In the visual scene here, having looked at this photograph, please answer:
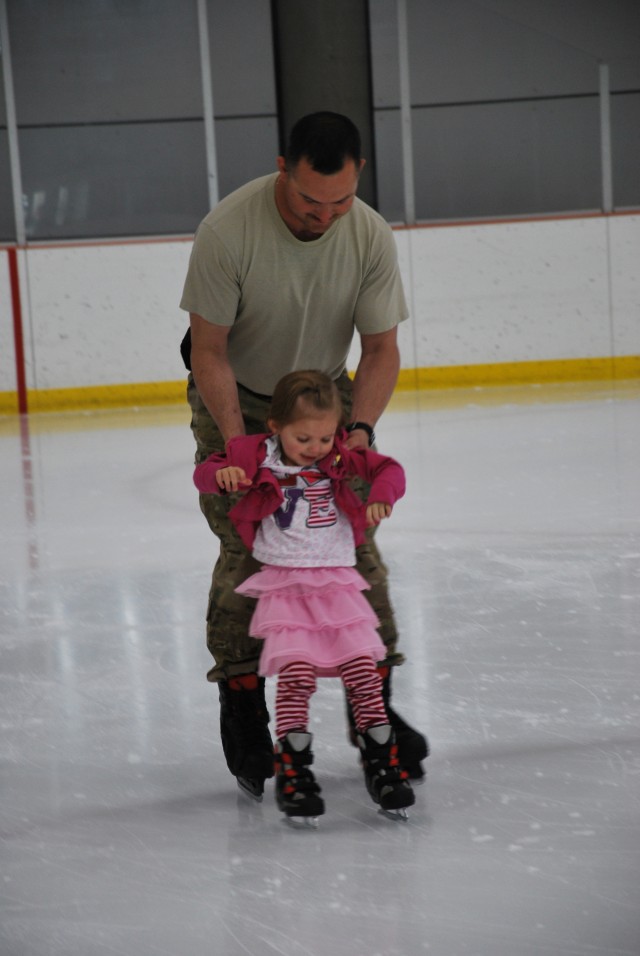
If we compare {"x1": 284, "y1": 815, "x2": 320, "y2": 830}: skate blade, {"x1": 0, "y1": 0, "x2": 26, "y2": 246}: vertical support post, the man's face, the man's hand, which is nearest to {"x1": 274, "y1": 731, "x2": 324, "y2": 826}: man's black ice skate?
{"x1": 284, "y1": 815, "x2": 320, "y2": 830}: skate blade

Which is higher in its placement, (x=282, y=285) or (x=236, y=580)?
(x=282, y=285)

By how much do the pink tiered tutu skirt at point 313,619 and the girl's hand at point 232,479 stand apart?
0.57 ft

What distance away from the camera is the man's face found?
2012 mm

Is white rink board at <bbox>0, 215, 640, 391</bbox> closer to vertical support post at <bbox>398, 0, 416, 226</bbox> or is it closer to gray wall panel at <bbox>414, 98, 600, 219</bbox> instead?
vertical support post at <bbox>398, 0, 416, 226</bbox>

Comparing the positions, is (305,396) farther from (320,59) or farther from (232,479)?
(320,59)

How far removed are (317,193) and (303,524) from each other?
1.74 feet

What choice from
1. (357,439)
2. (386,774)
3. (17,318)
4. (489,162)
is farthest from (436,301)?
(386,774)

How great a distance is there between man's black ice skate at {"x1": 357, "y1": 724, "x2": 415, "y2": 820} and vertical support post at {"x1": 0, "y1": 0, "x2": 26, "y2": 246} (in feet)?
24.1

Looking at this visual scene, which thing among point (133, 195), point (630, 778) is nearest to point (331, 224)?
point (630, 778)

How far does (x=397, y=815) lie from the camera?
2051mm

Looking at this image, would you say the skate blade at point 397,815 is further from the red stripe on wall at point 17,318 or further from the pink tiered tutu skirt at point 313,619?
the red stripe on wall at point 17,318

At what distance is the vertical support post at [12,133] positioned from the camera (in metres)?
8.85

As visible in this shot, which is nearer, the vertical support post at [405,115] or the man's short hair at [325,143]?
the man's short hair at [325,143]

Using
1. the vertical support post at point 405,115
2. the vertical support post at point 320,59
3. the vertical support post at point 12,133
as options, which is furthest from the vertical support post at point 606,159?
the vertical support post at point 12,133
